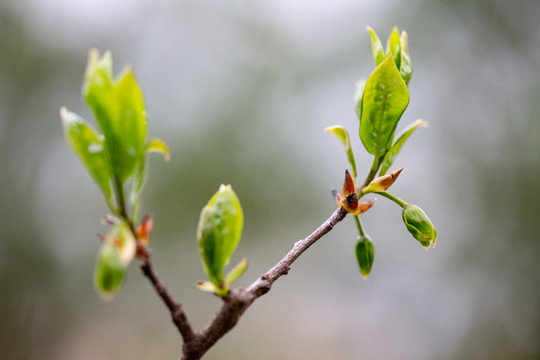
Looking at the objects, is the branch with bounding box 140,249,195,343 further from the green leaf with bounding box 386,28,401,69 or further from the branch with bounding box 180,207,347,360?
the green leaf with bounding box 386,28,401,69

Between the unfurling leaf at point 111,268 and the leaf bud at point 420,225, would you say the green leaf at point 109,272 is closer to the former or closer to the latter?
the unfurling leaf at point 111,268

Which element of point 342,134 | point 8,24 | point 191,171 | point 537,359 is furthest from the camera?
point 8,24

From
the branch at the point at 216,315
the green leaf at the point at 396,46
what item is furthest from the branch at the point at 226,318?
the green leaf at the point at 396,46

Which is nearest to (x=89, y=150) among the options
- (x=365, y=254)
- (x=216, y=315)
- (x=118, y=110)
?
(x=118, y=110)

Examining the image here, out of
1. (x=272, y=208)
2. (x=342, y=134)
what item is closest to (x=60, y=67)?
(x=272, y=208)

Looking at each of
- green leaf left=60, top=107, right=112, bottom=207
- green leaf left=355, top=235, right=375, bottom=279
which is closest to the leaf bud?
green leaf left=355, top=235, right=375, bottom=279

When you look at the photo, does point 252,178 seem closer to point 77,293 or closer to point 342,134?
point 77,293

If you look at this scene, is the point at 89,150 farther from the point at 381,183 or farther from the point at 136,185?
the point at 381,183
